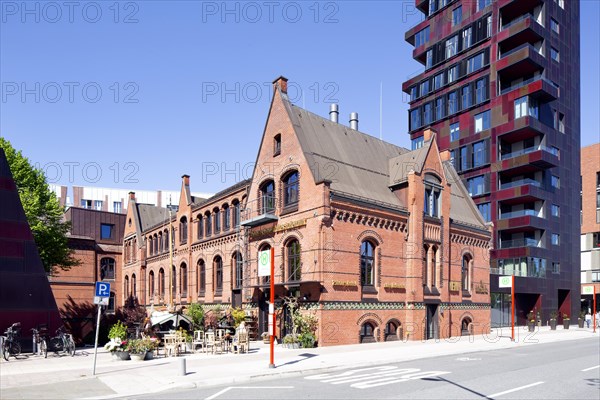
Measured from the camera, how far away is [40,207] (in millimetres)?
33250

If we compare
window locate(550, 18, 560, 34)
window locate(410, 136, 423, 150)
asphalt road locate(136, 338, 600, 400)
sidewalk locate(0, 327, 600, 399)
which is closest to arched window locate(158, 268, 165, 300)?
sidewalk locate(0, 327, 600, 399)

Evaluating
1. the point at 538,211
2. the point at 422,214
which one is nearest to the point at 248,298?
the point at 422,214

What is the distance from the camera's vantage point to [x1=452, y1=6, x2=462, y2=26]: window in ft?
178

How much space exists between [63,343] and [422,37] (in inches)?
2019

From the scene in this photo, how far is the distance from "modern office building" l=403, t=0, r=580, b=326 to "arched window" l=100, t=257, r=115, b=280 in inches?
1509

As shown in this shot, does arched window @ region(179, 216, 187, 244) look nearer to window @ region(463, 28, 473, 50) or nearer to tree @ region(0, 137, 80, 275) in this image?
tree @ region(0, 137, 80, 275)

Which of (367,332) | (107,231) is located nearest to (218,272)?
(367,332)

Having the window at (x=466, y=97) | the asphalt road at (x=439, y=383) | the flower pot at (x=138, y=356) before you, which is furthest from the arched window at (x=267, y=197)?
the window at (x=466, y=97)

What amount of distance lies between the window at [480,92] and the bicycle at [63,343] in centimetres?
4353

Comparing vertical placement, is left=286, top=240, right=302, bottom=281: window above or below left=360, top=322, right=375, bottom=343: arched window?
above

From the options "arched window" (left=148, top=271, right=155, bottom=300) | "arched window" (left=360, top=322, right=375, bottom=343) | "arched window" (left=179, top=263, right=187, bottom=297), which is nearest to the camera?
"arched window" (left=360, top=322, right=375, bottom=343)

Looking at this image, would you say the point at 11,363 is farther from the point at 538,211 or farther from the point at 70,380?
the point at 538,211

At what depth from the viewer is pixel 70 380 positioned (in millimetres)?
14859

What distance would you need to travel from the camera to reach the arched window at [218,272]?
111 ft
